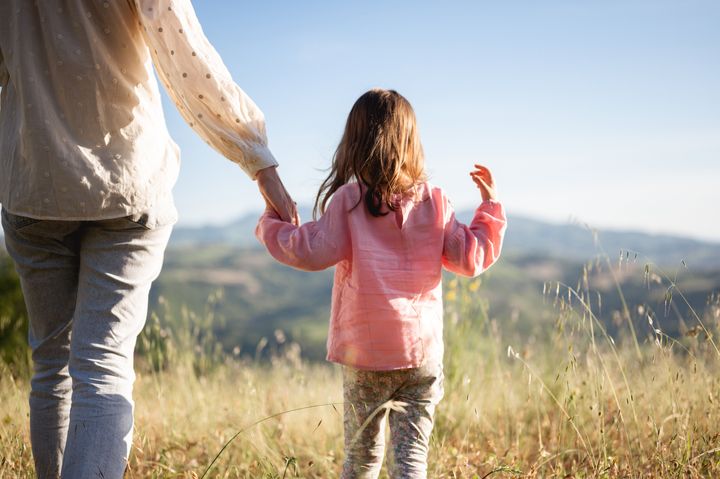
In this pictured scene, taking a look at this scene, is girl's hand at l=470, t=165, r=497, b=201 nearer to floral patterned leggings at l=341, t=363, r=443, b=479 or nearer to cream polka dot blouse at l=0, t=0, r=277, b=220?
floral patterned leggings at l=341, t=363, r=443, b=479

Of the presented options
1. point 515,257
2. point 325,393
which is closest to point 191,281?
point 515,257

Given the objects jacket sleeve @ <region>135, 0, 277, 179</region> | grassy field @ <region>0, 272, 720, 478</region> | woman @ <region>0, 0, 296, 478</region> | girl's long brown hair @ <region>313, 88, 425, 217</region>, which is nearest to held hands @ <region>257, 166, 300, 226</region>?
jacket sleeve @ <region>135, 0, 277, 179</region>

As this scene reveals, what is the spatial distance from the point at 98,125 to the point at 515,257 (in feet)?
485

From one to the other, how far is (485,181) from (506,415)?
150cm

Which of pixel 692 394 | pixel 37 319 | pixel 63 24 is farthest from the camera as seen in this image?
pixel 692 394

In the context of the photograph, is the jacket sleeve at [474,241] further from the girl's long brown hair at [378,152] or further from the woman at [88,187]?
the woman at [88,187]

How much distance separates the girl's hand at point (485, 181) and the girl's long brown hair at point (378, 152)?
0.18m

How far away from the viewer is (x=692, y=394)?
2600 millimetres

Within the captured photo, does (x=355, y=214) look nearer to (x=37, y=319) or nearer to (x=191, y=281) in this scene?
(x=37, y=319)

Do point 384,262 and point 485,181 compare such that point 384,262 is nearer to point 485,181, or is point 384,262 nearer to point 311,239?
point 311,239

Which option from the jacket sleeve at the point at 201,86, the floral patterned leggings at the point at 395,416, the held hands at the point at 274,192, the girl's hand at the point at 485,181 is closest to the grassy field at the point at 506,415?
the floral patterned leggings at the point at 395,416

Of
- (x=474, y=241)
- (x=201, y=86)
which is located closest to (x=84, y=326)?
(x=201, y=86)

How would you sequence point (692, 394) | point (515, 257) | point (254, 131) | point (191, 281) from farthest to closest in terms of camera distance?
point (515, 257) < point (191, 281) < point (692, 394) < point (254, 131)

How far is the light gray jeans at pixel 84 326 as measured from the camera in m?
1.57
